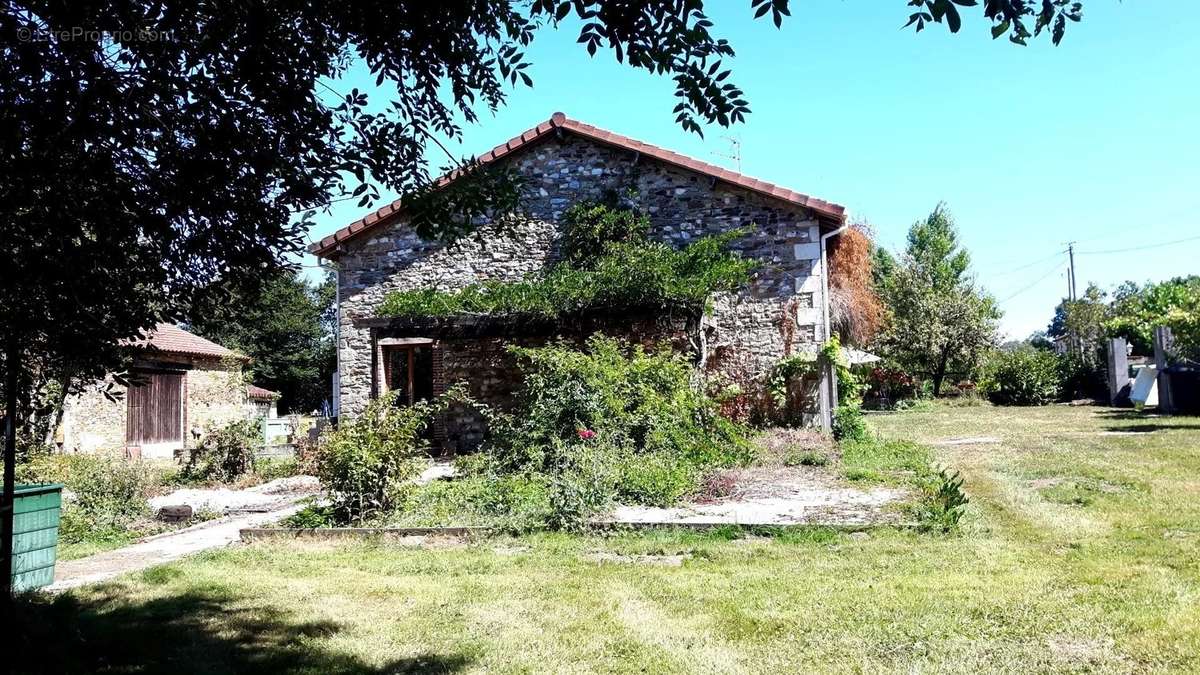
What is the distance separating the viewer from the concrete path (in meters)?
6.65

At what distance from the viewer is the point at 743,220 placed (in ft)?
48.5

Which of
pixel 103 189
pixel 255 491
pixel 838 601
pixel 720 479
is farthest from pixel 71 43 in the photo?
pixel 255 491

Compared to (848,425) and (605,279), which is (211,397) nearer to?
(605,279)

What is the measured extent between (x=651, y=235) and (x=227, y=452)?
8.28 m

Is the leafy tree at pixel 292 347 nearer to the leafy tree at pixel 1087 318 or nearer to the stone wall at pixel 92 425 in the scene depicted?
the stone wall at pixel 92 425

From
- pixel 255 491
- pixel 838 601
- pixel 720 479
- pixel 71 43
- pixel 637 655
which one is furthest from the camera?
pixel 255 491

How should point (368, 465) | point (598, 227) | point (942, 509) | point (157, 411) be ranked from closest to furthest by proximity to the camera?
point (942, 509) < point (368, 465) < point (598, 227) < point (157, 411)

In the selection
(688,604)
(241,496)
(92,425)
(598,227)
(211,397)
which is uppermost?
(598,227)

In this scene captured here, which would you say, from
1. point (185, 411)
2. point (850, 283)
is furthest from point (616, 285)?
point (185, 411)

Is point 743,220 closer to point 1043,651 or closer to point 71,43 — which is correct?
point 1043,651

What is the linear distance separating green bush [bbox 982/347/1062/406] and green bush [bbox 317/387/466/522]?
88.1 feet

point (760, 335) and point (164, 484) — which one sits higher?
point (760, 335)

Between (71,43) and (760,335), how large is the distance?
12.4 metres

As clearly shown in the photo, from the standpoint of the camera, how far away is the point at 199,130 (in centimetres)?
359
